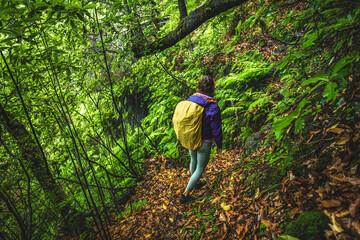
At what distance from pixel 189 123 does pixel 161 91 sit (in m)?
3.18

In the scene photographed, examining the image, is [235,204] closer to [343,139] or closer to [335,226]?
[335,226]

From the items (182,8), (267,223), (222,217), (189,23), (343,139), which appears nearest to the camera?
(343,139)

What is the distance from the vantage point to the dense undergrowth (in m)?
1.59

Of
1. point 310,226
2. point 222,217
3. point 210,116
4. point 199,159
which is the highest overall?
point 210,116

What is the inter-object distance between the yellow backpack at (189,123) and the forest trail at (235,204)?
1.06m

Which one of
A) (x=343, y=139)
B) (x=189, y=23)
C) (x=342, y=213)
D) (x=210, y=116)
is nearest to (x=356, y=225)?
(x=342, y=213)

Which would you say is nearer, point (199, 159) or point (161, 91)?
point (199, 159)

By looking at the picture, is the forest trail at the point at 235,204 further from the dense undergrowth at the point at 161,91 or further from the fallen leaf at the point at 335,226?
the dense undergrowth at the point at 161,91

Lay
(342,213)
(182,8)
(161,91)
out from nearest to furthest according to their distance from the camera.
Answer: (342,213) < (182,8) < (161,91)

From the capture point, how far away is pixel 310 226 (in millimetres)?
1281

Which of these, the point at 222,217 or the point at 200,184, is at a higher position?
the point at 222,217

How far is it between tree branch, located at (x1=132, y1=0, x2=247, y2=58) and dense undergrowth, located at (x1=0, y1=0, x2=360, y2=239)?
0.30m

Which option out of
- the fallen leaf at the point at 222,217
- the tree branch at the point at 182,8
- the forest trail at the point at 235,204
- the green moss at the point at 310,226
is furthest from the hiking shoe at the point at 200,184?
the tree branch at the point at 182,8

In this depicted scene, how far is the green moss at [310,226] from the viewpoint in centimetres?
124
